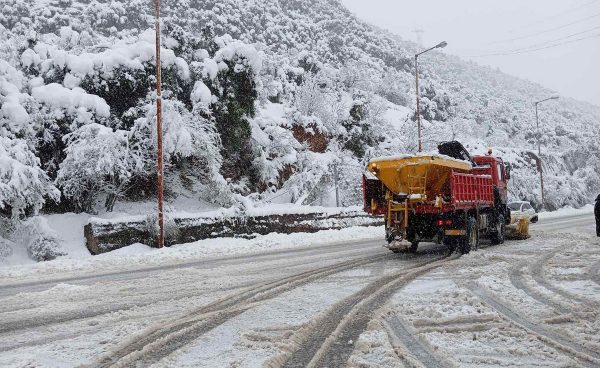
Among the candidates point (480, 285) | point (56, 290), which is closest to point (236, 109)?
point (56, 290)

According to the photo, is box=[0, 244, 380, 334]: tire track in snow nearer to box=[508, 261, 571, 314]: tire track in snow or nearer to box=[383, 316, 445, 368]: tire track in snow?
box=[383, 316, 445, 368]: tire track in snow

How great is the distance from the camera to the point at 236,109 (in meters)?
23.2

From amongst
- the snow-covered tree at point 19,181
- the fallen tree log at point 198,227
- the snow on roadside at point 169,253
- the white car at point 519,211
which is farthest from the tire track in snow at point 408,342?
the white car at point 519,211

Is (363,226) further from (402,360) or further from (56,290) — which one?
(402,360)

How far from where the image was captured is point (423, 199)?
12578 mm

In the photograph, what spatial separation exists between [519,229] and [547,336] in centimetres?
1415

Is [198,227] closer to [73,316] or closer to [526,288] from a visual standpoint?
[73,316]

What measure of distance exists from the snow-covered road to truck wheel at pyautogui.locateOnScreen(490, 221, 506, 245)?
478cm

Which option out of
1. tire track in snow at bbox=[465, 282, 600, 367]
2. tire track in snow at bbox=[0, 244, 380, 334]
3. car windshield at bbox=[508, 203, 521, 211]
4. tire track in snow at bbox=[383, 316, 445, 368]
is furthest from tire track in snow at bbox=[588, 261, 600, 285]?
car windshield at bbox=[508, 203, 521, 211]

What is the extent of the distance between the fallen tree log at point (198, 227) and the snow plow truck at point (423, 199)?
8.26 metres

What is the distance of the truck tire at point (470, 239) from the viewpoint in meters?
13.1

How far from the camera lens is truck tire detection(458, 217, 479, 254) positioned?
1312 centimetres

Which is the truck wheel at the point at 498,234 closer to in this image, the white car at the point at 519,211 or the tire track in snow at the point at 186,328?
the white car at the point at 519,211

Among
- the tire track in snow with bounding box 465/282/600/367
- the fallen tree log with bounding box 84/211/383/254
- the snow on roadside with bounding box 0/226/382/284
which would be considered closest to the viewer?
the tire track in snow with bounding box 465/282/600/367
